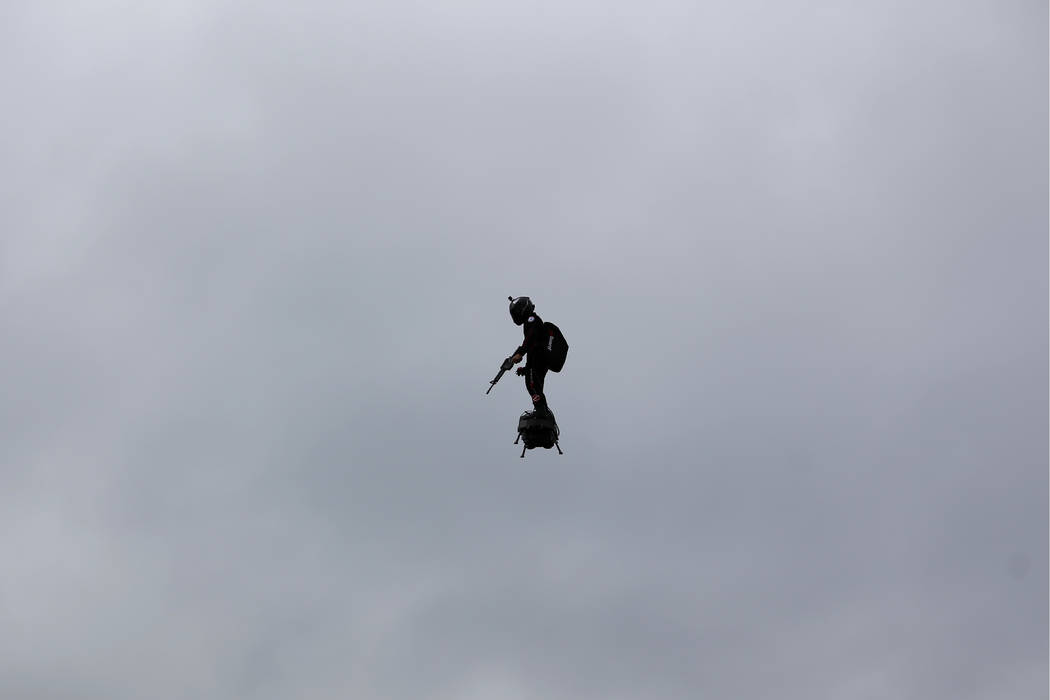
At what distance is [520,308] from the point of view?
1361 inches

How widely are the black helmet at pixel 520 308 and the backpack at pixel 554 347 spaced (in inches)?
31.4

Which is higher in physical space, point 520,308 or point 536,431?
point 520,308

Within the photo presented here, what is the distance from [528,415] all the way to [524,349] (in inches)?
75.5

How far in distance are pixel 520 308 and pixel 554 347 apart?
1531mm

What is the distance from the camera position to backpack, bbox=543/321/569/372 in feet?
115

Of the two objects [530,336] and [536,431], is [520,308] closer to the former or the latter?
[530,336]

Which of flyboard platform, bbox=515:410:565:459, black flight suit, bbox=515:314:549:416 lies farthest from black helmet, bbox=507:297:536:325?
flyboard platform, bbox=515:410:565:459

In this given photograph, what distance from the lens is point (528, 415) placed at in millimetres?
35188

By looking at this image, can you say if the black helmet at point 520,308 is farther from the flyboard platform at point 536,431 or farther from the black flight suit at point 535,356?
the flyboard platform at point 536,431

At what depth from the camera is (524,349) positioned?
3484cm

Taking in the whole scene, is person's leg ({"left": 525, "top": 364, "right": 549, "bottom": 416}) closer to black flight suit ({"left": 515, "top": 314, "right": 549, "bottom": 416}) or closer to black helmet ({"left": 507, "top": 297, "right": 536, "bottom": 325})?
black flight suit ({"left": 515, "top": 314, "right": 549, "bottom": 416})

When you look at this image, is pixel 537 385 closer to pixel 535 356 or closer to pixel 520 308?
pixel 535 356

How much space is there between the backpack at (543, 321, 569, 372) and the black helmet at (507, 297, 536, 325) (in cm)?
80

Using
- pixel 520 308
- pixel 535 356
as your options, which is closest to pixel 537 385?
pixel 535 356
